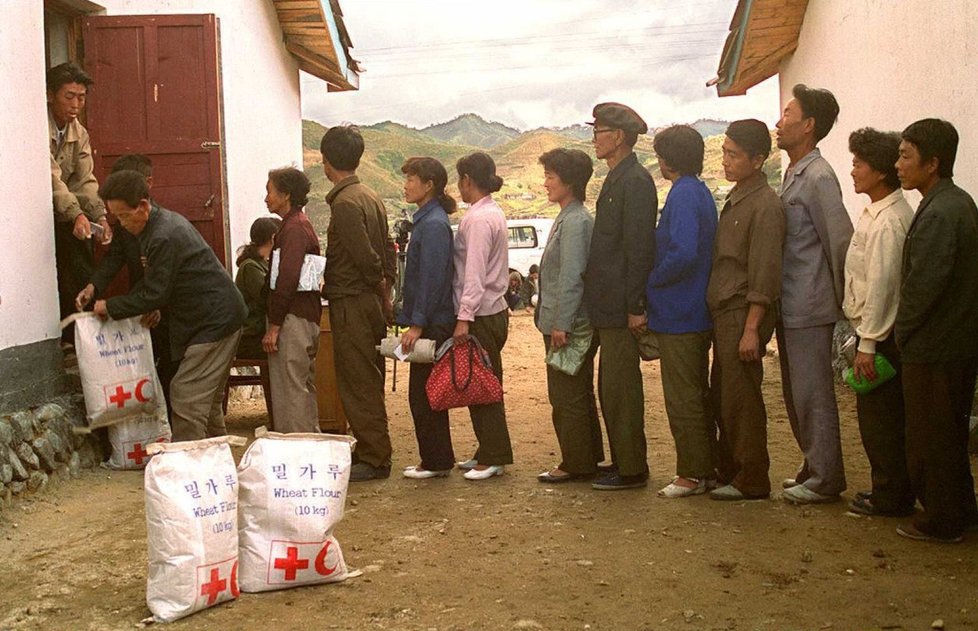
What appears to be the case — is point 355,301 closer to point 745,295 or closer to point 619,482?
point 619,482

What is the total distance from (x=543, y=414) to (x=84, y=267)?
3.88 m

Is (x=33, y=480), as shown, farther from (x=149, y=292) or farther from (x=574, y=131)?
(x=574, y=131)

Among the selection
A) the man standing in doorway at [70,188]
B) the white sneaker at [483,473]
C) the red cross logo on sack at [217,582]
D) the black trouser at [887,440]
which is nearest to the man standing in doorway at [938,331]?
the black trouser at [887,440]

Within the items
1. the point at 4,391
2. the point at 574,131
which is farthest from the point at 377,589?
the point at 574,131

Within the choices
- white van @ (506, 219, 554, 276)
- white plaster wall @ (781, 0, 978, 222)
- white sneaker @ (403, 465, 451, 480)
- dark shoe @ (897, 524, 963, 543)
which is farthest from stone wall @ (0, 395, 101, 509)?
white van @ (506, 219, 554, 276)

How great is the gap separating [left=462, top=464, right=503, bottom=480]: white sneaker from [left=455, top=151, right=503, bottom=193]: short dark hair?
5.27 feet

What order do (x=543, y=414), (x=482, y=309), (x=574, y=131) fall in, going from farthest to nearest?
(x=574, y=131) < (x=543, y=414) < (x=482, y=309)

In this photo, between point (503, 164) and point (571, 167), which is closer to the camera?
point (571, 167)

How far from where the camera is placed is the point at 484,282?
622 centimetres

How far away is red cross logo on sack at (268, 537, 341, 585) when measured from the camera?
4.23 metres

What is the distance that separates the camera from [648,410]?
9.11 metres

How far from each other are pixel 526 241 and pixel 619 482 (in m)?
17.7

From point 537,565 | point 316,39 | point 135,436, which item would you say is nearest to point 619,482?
point 537,565

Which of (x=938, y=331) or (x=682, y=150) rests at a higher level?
(x=682, y=150)
